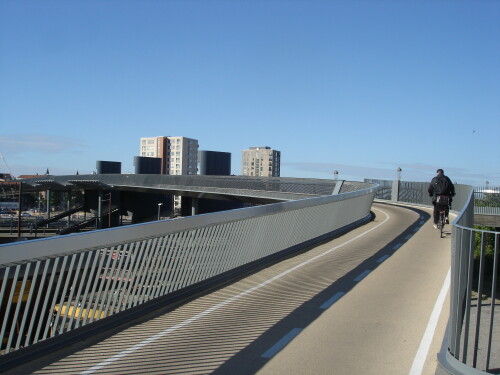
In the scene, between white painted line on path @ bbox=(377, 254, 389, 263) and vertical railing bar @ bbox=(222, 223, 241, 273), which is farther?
white painted line on path @ bbox=(377, 254, 389, 263)

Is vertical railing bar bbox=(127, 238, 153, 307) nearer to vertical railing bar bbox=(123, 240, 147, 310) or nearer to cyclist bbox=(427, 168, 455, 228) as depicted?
vertical railing bar bbox=(123, 240, 147, 310)

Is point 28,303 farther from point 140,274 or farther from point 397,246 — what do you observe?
point 397,246

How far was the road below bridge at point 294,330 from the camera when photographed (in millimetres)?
5277

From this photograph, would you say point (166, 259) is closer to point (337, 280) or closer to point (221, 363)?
point (221, 363)

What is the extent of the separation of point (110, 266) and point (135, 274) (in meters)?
0.56

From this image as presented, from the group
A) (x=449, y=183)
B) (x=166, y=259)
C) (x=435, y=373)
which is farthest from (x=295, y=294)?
(x=449, y=183)

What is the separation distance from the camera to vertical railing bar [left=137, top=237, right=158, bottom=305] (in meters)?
6.99

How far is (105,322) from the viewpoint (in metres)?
6.32

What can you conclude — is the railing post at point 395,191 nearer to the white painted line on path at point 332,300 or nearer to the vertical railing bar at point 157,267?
the white painted line on path at point 332,300

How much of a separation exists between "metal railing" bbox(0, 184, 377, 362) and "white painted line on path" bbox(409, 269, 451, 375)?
145 inches

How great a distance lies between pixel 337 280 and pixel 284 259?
2.47 m

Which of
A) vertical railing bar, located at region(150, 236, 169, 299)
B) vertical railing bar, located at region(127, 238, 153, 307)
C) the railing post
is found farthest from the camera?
the railing post

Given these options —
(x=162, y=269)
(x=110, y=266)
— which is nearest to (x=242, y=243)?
(x=162, y=269)

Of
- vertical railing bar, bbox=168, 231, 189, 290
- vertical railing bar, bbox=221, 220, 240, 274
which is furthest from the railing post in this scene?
vertical railing bar, bbox=168, 231, 189, 290
